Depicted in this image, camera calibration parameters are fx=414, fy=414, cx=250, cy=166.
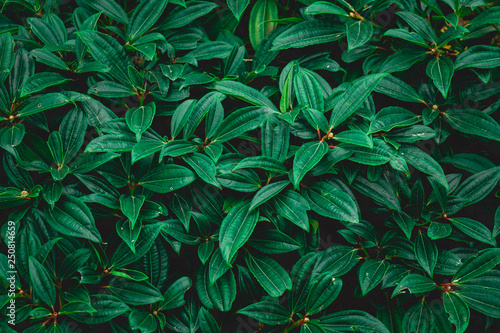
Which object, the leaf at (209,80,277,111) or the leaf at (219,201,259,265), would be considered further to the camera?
the leaf at (209,80,277,111)

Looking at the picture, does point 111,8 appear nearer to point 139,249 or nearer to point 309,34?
point 309,34

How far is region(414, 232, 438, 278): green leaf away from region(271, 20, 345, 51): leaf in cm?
70

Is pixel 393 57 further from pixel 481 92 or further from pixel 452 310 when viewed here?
pixel 452 310

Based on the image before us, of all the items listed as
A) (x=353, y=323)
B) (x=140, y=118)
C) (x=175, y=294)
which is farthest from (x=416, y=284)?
(x=140, y=118)

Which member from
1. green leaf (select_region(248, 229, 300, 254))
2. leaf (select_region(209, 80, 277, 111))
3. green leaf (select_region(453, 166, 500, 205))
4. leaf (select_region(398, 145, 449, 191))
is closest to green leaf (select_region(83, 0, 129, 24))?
leaf (select_region(209, 80, 277, 111))

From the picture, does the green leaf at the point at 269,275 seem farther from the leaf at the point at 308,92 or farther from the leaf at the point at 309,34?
the leaf at the point at 309,34

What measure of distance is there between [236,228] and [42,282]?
20.9 inches

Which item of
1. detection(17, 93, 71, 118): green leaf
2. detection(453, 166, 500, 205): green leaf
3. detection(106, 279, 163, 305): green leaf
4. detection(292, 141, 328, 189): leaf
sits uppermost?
detection(17, 93, 71, 118): green leaf

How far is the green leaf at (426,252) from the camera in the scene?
3.98 ft

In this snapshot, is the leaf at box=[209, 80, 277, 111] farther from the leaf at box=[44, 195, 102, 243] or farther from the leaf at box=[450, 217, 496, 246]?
the leaf at box=[450, 217, 496, 246]

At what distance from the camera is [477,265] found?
1.20 m

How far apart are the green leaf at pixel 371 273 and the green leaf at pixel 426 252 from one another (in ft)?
0.32

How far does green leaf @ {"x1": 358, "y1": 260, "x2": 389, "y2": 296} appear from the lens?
1.20m

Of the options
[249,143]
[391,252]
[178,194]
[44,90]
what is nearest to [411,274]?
[391,252]
